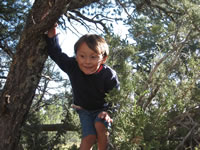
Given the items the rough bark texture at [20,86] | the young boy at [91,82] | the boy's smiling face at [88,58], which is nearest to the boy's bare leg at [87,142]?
the young boy at [91,82]

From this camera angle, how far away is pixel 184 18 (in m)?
2.55

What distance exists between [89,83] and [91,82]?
0.03m

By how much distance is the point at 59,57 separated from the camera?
2.66m

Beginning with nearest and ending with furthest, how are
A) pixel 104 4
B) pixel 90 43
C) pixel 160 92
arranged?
pixel 160 92
pixel 90 43
pixel 104 4

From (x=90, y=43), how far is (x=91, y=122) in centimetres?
82

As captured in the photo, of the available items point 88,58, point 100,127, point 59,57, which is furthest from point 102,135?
point 59,57

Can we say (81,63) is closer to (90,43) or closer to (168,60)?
(90,43)

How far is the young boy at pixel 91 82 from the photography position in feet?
7.46

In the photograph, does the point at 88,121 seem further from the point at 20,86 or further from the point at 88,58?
the point at 20,86

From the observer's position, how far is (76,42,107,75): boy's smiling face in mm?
2293

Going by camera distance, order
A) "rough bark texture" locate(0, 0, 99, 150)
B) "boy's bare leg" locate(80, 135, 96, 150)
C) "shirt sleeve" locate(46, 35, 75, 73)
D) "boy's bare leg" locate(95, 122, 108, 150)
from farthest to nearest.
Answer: "rough bark texture" locate(0, 0, 99, 150) → "shirt sleeve" locate(46, 35, 75, 73) → "boy's bare leg" locate(80, 135, 96, 150) → "boy's bare leg" locate(95, 122, 108, 150)

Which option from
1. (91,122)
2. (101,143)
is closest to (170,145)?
(101,143)

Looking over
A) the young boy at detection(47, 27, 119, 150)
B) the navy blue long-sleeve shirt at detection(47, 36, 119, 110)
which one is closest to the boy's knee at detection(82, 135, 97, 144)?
the young boy at detection(47, 27, 119, 150)

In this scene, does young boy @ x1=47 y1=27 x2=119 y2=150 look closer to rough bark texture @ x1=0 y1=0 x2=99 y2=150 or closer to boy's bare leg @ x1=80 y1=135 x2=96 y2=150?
boy's bare leg @ x1=80 y1=135 x2=96 y2=150
